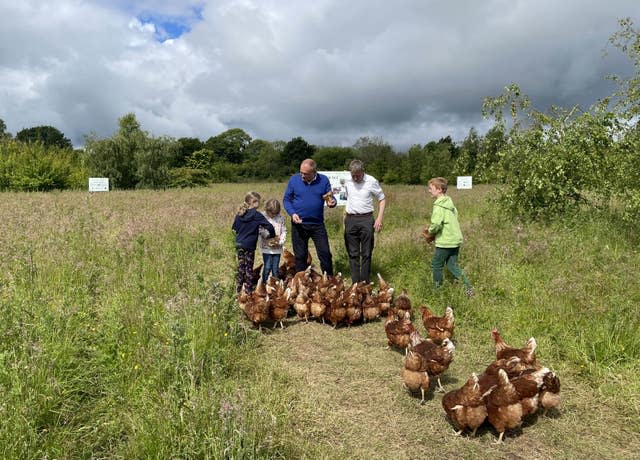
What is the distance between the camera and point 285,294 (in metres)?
5.52

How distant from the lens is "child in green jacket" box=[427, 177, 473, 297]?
5.98m

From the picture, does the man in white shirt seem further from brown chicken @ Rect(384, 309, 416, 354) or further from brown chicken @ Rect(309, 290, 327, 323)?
brown chicken @ Rect(384, 309, 416, 354)

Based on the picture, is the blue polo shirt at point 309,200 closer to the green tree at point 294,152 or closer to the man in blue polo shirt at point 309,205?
the man in blue polo shirt at point 309,205

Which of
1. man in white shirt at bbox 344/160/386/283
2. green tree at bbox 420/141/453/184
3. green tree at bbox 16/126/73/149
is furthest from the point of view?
green tree at bbox 16/126/73/149

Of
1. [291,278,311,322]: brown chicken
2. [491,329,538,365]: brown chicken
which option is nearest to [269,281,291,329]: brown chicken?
[291,278,311,322]: brown chicken

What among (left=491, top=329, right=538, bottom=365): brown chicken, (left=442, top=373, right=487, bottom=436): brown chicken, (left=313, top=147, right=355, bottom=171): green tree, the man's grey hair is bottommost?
(left=442, top=373, right=487, bottom=436): brown chicken

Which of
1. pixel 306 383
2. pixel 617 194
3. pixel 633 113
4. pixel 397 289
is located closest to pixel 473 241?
pixel 397 289

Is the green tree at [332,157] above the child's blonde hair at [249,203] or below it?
above

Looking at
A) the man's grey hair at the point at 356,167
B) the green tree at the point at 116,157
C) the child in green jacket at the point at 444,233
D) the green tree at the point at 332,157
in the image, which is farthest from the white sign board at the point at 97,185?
the green tree at the point at 332,157

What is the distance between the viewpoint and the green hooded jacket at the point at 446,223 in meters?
5.97

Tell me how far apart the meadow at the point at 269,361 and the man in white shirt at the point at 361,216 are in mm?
981

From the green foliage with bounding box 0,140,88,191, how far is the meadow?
22.1 metres

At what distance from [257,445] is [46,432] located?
1.48 meters

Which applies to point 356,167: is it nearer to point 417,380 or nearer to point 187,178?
point 417,380
